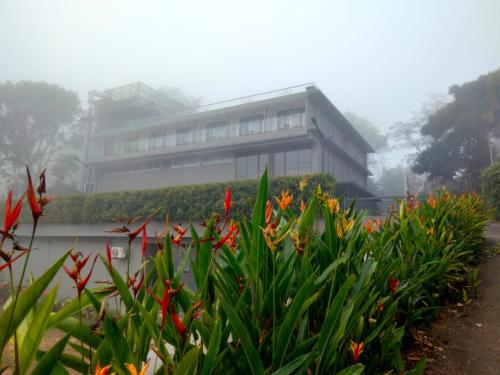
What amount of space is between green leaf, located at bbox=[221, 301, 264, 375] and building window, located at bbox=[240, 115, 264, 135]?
19794mm

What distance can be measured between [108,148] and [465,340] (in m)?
30.8

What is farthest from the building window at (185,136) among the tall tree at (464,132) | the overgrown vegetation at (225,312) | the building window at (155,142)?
the overgrown vegetation at (225,312)

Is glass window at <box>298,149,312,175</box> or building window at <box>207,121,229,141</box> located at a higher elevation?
building window at <box>207,121,229,141</box>

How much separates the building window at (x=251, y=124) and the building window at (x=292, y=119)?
146 centimetres

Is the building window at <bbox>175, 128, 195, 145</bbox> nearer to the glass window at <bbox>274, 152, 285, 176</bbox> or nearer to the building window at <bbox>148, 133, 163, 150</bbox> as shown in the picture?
the building window at <bbox>148, 133, 163, 150</bbox>

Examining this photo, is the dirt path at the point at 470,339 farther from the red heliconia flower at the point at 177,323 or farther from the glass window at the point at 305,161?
the glass window at the point at 305,161

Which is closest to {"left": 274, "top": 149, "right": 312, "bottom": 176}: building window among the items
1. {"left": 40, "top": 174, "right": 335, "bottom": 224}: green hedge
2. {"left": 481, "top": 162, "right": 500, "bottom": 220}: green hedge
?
{"left": 40, "top": 174, "right": 335, "bottom": 224}: green hedge

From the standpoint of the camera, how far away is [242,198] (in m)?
12.8

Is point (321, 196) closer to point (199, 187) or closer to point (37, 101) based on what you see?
point (199, 187)

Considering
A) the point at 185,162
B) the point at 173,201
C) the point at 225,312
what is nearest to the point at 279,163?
Result: the point at 185,162

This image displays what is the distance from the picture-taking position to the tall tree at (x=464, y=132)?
2305cm

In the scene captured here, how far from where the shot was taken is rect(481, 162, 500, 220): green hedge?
1099 centimetres

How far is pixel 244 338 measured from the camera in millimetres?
912

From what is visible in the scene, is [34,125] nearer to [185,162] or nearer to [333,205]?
[185,162]
